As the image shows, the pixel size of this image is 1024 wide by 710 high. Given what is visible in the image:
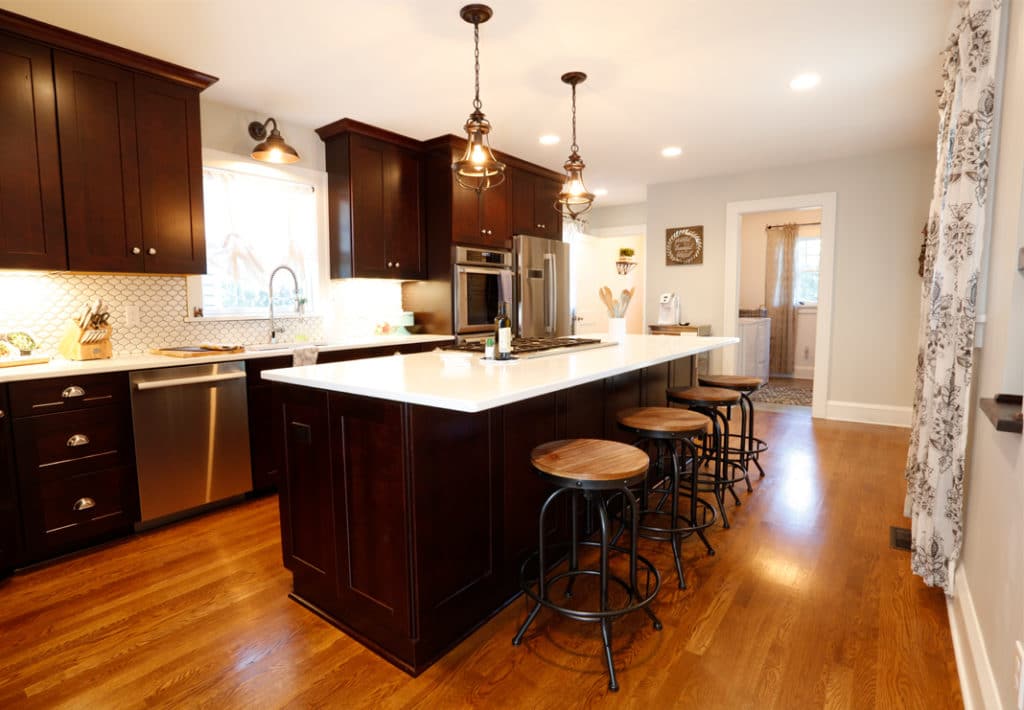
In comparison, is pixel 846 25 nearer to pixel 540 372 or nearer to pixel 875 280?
pixel 540 372

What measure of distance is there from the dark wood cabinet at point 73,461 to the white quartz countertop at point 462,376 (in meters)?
1.22

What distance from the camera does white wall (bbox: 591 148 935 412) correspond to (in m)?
4.70

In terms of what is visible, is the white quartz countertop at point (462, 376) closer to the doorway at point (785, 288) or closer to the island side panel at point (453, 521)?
the island side panel at point (453, 521)

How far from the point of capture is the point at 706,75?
10.2ft

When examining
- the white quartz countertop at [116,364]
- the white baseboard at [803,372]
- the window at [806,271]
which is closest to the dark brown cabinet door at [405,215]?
the white quartz countertop at [116,364]

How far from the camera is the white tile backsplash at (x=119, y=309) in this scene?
2787mm

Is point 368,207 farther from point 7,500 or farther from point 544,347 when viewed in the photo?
point 7,500

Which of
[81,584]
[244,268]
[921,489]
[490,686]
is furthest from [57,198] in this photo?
[921,489]

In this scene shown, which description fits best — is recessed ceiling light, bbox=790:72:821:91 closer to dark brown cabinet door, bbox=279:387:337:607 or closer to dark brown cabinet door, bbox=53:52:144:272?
dark brown cabinet door, bbox=279:387:337:607

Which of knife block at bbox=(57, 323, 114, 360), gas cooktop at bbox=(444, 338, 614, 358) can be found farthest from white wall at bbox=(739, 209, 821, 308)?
knife block at bbox=(57, 323, 114, 360)

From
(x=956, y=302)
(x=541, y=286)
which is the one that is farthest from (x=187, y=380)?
(x=956, y=302)

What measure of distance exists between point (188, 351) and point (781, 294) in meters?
7.44

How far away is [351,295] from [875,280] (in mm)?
4785

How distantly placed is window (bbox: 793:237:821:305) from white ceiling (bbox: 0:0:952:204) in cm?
325
